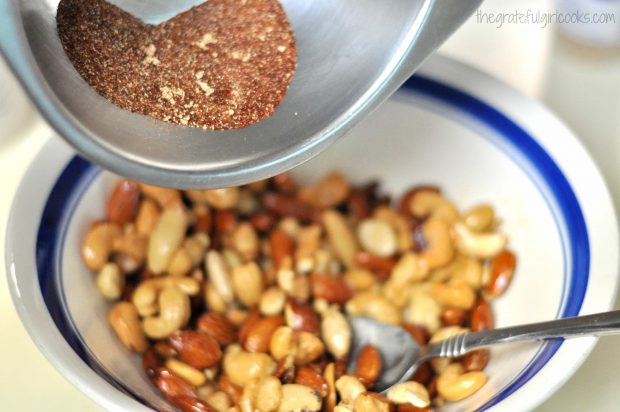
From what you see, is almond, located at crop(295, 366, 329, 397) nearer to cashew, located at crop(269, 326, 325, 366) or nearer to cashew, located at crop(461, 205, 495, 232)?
cashew, located at crop(269, 326, 325, 366)

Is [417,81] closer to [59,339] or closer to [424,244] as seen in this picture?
[424,244]

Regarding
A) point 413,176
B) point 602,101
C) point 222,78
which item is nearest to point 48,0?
point 222,78

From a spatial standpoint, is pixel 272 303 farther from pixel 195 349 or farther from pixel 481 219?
pixel 481 219

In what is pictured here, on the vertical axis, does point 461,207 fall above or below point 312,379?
above

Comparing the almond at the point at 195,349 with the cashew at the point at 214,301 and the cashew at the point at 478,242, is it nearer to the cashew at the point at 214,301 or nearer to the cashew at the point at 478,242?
the cashew at the point at 214,301

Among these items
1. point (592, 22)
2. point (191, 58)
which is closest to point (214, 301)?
point (191, 58)

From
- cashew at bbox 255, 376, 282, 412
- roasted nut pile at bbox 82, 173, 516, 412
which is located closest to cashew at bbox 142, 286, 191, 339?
roasted nut pile at bbox 82, 173, 516, 412

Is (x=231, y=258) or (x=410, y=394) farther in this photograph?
(x=231, y=258)
